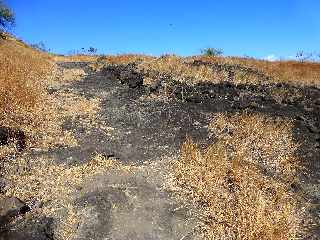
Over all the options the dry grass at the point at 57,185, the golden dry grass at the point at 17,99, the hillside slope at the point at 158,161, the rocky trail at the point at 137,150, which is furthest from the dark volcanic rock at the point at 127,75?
the dry grass at the point at 57,185

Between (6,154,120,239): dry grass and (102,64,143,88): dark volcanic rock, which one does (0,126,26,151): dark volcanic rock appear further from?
(102,64,143,88): dark volcanic rock

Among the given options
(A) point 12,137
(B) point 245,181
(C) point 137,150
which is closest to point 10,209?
(A) point 12,137

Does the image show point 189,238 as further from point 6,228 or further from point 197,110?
point 197,110

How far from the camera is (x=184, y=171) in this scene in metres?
9.93

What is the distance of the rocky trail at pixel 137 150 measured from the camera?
8031 mm

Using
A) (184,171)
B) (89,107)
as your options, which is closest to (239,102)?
(89,107)

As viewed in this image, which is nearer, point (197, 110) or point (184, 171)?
point (184, 171)

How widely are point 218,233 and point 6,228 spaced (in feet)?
11.1

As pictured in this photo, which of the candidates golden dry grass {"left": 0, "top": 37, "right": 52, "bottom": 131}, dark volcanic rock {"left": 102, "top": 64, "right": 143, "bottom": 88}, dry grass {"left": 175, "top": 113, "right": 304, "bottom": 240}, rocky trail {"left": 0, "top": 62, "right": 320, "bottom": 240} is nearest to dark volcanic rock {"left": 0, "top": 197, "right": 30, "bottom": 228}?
rocky trail {"left": 0, "top": 62, "right": 320, "bottom": 240}

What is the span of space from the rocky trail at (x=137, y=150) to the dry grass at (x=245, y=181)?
1.20 feet

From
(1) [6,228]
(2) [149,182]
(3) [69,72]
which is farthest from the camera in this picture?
(3) [69,72]

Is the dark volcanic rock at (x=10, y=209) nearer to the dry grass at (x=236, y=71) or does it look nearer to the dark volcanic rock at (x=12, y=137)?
the dark volcanic rock at (x=12, y=137)

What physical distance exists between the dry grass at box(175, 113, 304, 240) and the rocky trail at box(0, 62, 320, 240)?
37 cm

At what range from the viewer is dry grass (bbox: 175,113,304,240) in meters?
8.05
